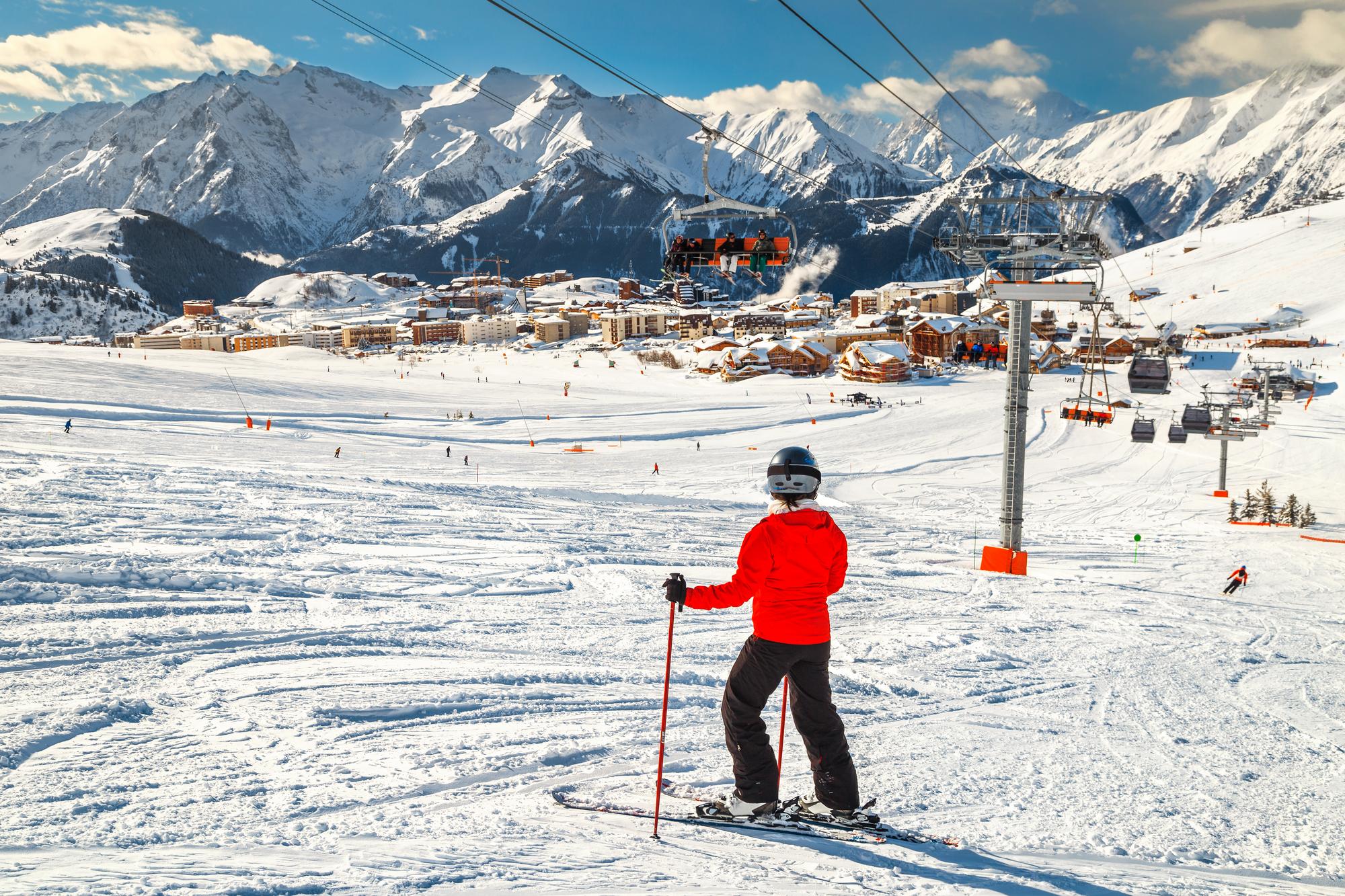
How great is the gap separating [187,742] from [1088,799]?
4778mm

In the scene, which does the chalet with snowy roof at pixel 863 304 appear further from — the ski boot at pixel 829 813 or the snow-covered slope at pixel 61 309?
the snow-covered slope at pixel 61 309

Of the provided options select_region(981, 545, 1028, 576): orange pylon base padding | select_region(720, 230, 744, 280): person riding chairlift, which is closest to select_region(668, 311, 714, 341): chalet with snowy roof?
select_region(720, 230, 744, 280): person riding chairlift

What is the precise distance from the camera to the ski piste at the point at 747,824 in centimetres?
347

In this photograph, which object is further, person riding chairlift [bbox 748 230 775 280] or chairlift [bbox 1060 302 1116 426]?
chairlift [bbox 1060 302 1116 426]

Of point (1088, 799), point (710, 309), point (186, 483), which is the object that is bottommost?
point (1088, 799)

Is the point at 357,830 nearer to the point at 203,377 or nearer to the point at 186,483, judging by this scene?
the point at 186,483

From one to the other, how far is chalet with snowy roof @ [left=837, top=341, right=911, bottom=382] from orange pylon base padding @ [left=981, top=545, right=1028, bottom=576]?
129 ft

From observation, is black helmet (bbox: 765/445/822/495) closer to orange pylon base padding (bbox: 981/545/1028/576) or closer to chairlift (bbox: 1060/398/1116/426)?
orange pylon base padding (bbox: 981/545/1028/576)

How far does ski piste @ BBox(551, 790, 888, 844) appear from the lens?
3.47 metres

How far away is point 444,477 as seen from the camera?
18047mm

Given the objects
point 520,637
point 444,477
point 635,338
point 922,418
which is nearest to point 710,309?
point 635,338

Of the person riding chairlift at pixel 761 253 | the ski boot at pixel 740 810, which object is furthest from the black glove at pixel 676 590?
the person riding chairlift at pixel 761 253

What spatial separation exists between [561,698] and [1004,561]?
29.6 ft

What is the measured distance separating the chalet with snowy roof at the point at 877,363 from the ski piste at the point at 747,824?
48.6m
